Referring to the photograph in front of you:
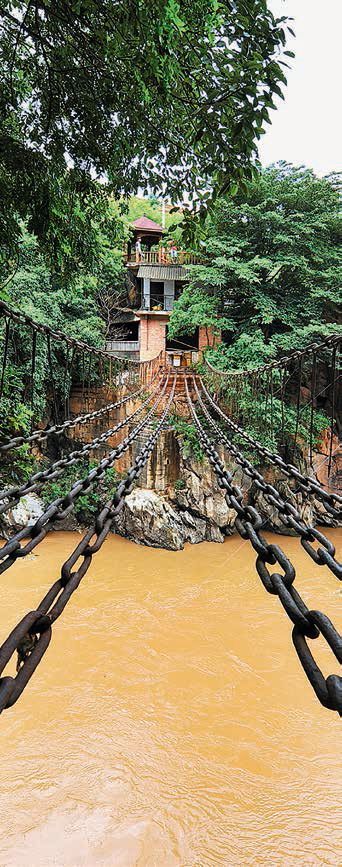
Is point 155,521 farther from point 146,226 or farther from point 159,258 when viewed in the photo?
point 146,226

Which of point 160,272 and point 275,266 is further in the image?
point 160,272

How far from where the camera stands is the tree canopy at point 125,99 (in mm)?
1398

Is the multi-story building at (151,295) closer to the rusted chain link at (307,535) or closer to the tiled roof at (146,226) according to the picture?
the tiled roof at (146,226)

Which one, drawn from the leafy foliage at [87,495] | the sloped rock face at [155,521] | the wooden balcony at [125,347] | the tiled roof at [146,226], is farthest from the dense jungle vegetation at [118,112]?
the tiled roof at [146,226]

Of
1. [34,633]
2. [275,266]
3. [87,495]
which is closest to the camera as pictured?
[34,633]

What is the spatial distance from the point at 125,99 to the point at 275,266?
5.34 m

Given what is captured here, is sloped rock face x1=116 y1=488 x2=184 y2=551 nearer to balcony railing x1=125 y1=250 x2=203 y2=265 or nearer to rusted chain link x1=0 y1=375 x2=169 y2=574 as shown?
rusted chain link x1=0 y1=375 x2=169 y2=574

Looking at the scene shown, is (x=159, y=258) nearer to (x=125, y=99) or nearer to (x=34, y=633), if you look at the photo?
(x=125, y=99)

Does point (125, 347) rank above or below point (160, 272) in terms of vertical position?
below

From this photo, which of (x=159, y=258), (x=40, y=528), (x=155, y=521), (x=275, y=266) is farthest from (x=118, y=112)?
(x=159, y=258)

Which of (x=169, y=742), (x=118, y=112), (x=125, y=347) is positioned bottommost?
Answer: (x=169, y=742)

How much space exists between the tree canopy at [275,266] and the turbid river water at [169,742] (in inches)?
161

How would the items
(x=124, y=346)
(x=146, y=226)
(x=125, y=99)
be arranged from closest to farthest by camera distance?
(x=125, y=99)
(x=124, y=346)
(x=146, y=226)

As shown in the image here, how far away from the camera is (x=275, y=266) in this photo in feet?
22.2
